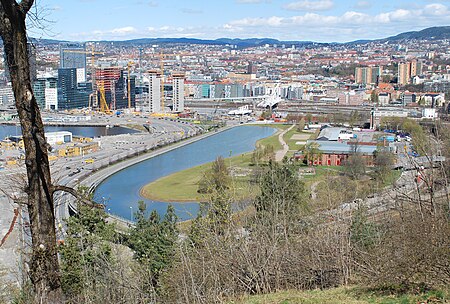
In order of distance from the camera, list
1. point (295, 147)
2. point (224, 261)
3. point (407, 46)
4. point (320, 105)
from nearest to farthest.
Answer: point (224, 261) < point (295, 147) < point (320, 105) < point (407, 46)

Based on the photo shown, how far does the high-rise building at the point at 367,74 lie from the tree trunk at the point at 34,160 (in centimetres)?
2398

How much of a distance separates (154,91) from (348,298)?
16.3 metres

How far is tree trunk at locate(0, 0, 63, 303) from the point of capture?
0.70 m

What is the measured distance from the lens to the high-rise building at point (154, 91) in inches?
675

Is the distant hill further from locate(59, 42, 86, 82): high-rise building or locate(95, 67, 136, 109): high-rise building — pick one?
locate(95, 67, 136, 109): high-rise building

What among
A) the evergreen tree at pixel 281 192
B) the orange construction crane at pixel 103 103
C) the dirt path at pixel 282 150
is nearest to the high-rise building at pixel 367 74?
the orange construction crane at pixel 103 103

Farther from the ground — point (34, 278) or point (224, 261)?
point (34, 278)

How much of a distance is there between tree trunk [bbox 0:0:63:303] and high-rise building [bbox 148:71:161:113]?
16582mm

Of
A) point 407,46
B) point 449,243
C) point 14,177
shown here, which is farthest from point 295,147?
point 407,46

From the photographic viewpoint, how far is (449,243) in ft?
4.48

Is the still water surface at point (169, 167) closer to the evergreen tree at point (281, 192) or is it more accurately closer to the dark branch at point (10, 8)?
the evergreen tree at point (281, 192)

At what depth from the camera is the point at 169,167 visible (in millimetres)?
9016

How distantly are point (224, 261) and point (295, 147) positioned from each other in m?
8.69

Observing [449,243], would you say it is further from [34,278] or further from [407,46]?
[407,46]
